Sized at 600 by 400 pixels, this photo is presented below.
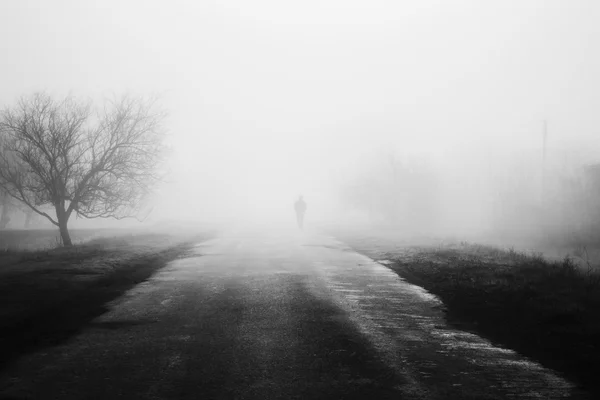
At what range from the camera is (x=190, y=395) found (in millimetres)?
4660

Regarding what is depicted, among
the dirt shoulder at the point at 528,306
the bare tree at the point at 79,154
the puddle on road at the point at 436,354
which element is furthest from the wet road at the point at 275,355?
the bare tree at the point at 79,154

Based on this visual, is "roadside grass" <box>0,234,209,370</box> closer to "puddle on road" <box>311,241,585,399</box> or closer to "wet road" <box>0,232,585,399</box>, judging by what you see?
"wet road" <box>0,232,585,399</box>

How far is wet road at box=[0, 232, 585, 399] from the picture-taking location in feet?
15.9

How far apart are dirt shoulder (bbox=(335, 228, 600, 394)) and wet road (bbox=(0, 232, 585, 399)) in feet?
1.47

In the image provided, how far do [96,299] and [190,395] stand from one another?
20.1ft

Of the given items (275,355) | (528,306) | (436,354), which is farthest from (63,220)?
(528,306)

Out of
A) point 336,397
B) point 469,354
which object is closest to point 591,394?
point 469,354

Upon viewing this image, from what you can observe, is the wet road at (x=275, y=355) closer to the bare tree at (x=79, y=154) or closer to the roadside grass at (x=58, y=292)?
the roadside grass at (x=58, y=292)

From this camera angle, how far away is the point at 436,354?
6113 millimetres

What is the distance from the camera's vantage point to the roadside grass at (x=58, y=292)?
6887 millimetres

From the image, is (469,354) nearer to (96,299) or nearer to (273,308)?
(273,308)

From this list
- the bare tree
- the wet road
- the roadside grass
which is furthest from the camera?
the bare tree

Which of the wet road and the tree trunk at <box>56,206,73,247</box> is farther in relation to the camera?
Answer: the tree trunk at <box>56,206,73,247</box>

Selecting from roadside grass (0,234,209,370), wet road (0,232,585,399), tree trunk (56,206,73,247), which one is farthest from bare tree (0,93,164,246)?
wet road (0,232,585,399)
